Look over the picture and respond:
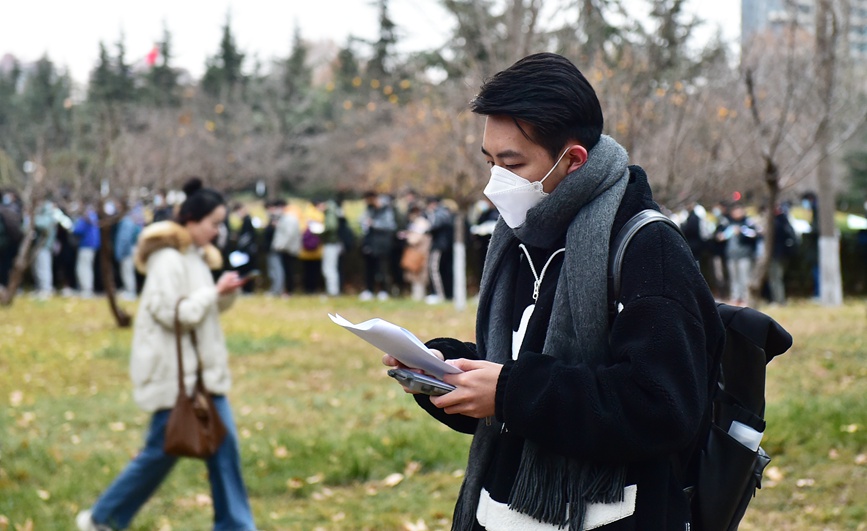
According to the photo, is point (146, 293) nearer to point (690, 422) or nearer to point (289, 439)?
point (289, 439)

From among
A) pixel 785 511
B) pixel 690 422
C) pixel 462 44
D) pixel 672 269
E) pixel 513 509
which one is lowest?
pixel 785 511

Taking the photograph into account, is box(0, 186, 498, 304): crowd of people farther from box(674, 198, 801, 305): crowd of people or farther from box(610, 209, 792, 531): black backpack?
box(610, 209, 792, 531): black backpack

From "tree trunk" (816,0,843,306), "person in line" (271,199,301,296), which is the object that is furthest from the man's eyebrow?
"person in line" (271,199,301,296)

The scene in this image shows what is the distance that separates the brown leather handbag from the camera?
5.55m

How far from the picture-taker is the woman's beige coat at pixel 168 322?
5.76 metres

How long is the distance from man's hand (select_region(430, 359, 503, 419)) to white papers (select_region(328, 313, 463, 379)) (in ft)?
0.15

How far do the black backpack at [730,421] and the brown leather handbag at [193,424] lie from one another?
3613 mm

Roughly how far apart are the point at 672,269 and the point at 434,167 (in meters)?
25.7

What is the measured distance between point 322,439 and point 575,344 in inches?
230

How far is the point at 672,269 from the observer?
7.44 ft

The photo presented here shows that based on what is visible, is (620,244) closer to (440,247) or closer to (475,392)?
(475,392)

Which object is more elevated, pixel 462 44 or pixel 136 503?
pixel 462 44

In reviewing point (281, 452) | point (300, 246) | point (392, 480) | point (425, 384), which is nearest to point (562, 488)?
point (425, 384)

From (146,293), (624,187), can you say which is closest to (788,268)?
(146,293)
